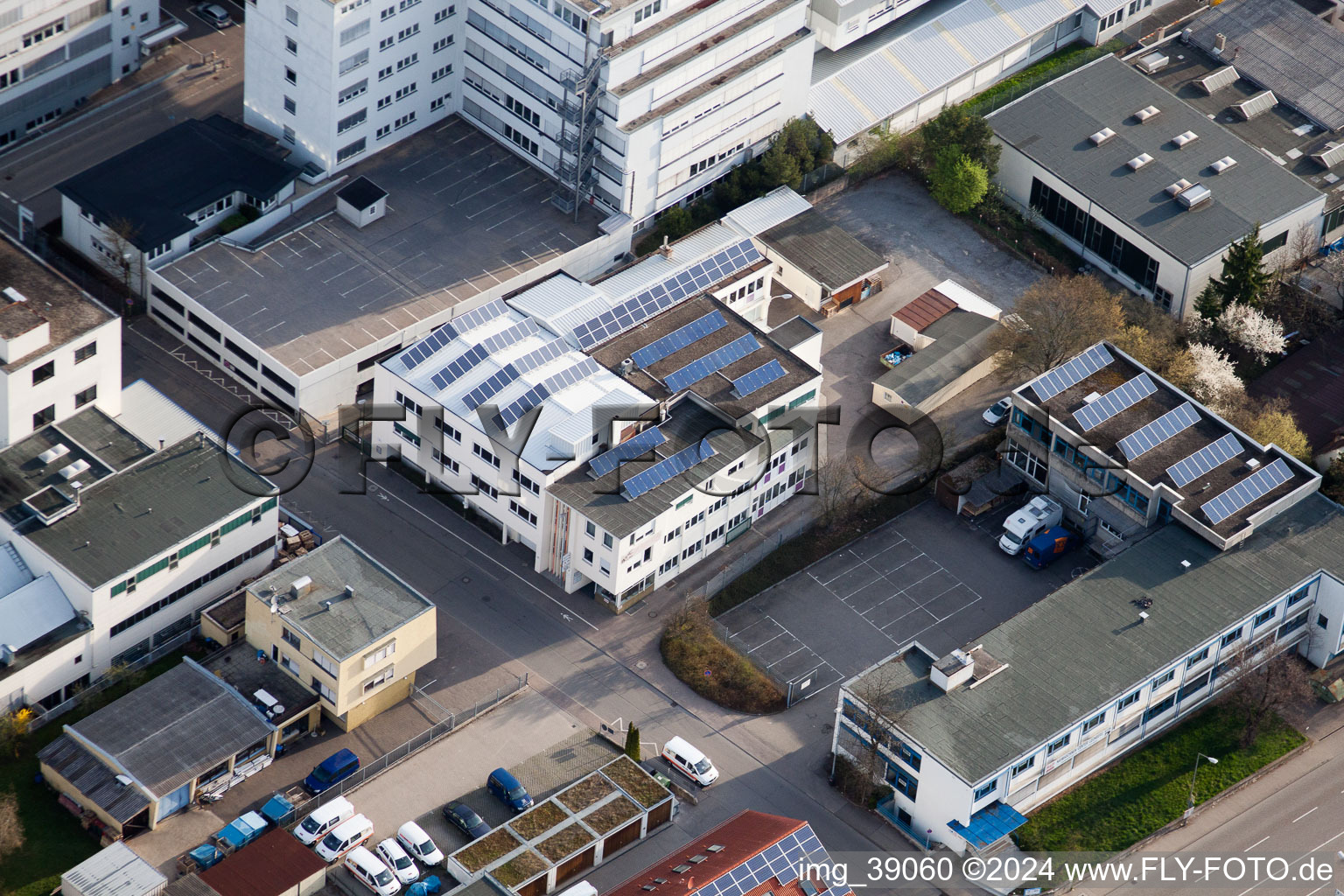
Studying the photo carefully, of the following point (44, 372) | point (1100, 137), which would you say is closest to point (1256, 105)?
point (1100, 137)

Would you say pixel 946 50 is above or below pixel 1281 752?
above

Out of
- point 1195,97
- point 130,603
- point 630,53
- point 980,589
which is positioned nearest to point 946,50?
point 1195,97

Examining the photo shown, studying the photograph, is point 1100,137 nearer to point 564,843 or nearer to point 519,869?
point 564,843

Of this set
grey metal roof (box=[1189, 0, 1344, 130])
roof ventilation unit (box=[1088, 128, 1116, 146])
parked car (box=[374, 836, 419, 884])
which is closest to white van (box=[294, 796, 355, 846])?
parked car (box=[374, 836, 419, 884])

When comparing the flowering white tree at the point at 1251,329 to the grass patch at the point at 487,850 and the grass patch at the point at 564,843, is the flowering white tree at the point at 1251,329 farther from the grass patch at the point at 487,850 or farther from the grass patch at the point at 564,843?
the grass patch at the point at 487,850

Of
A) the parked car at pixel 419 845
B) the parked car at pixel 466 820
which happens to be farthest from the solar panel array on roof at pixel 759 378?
the parked car at pixel 419 845

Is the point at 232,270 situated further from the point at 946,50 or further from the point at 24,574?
the point at 946,50
